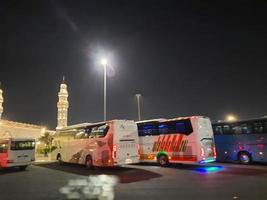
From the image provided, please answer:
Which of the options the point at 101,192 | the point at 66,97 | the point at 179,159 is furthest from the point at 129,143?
the point at 66,97

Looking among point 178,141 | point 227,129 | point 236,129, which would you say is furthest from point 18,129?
point 236,129

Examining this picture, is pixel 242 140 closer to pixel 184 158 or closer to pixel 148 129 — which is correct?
pixel 184 158

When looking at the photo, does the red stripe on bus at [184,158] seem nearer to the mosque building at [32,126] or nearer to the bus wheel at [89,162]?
the bus wheel at [89,162]

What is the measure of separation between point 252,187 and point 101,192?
18.8 feet

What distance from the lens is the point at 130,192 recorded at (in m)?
9.55

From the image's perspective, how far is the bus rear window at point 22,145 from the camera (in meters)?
19.0

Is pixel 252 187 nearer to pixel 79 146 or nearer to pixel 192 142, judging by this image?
pixel 192 142

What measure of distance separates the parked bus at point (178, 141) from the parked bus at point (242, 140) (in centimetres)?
324

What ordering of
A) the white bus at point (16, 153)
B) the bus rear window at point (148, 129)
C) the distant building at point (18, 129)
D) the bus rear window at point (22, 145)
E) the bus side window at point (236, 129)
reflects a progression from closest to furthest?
the white bus at point (16, 153)
the bus rear window at point (22, 145)
the bus side window at point (236, 129)
the bus rear window at point (148, 129)
the distant building at point (18, 129)

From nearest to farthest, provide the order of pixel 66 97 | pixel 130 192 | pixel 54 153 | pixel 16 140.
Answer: pixel 130 192 → pixel 16 140 → pixel 54 153 → pixel 66 97

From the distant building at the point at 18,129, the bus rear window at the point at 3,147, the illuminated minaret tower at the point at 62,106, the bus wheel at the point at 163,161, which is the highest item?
the illuminated minaret tower at the point at 62,106

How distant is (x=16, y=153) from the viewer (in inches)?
741

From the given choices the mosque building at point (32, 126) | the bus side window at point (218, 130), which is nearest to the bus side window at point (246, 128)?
the bus side window at point (218, 130)

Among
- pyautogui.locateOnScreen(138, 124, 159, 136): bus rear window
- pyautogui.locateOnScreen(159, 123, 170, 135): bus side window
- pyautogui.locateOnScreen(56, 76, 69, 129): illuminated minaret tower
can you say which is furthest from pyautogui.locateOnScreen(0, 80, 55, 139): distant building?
pyautogui.locateOnScreen(159, 123, 170, 135): bus side window
